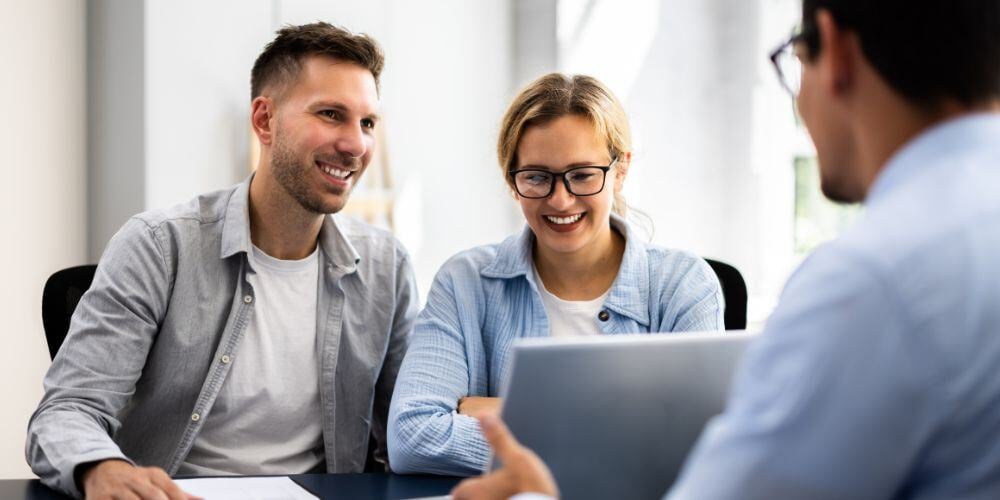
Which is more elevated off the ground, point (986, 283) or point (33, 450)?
point (986, 283)

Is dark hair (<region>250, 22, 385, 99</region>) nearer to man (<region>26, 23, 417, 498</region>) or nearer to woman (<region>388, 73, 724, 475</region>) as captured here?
man (<region>26, 23, 417, 498</region>)

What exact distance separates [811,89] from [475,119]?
377cm

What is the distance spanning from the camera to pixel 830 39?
73 cm

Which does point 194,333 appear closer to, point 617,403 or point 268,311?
point 268,311

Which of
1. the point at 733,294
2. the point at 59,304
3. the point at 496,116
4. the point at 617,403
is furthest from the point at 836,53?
the point at 496,116

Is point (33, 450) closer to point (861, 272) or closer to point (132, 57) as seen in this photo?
point (861, 272)

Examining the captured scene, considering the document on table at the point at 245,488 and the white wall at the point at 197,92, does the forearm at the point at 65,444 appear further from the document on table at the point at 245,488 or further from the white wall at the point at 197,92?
the white wall at the point at 197,92

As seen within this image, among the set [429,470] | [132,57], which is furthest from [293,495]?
[132,57]

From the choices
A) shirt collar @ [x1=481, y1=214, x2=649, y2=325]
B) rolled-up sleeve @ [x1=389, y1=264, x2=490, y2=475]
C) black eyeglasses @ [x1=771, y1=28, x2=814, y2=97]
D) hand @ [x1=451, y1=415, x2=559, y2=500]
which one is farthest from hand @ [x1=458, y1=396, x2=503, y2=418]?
black eyeglasses @ [x1=771, y1=28, x2=814, y2=97]

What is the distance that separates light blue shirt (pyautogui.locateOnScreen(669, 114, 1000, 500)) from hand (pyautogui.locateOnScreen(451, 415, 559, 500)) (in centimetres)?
22

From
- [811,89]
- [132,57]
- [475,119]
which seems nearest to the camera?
[811,89]

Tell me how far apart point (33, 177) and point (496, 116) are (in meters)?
2.19

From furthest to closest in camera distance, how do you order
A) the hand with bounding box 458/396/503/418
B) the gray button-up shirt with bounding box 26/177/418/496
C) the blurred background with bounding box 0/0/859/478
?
the blurred background with bounding box 0/0/859/478
the gray button-up shirt with bounding box 26/177/418/496
the hand with bounding box 458/396/503/418

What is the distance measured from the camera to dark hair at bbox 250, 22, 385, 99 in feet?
6.35
